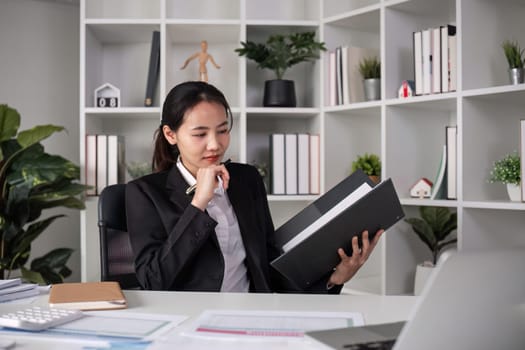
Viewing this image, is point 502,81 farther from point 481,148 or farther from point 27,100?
point 27,100

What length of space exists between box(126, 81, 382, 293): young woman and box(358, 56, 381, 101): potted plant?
1125 mm

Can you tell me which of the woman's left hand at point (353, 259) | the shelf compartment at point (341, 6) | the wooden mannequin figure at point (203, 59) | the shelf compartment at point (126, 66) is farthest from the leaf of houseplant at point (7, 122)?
the woman's left hand at point (353, 259)

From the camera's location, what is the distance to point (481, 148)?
2.42 m

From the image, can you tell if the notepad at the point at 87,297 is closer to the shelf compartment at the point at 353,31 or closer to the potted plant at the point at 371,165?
the potted plant at the point at 371,165

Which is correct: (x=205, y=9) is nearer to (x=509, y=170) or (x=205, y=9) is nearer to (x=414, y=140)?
(x=414, y=140)

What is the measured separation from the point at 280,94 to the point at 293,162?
0.35m

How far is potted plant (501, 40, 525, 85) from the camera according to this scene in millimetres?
2242

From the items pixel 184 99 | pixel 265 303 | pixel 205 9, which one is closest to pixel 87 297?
pixel 265 303

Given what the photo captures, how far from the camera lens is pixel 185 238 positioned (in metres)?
1.58

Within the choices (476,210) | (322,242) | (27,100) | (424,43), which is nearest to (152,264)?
(322,242)

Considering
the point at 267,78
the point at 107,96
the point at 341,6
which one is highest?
the point at 341,6

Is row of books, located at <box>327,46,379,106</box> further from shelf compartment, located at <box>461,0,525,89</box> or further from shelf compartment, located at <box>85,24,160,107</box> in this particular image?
shelf compartment, located at <box>85,24,160,107</box>

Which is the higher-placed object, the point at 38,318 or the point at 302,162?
the point at 302,162

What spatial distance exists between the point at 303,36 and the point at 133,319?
2.12 metres
